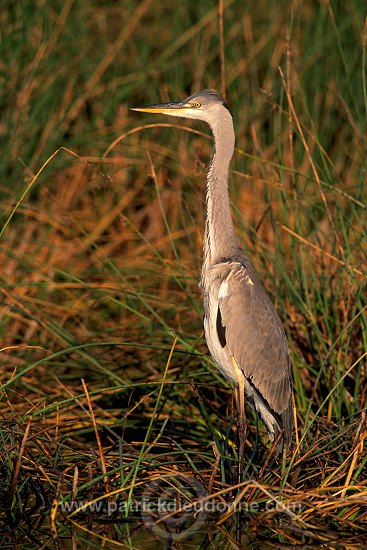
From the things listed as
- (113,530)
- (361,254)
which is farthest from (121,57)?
(113,530)

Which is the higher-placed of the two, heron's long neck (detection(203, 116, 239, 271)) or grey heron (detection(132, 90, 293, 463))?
heron's long neck (detection(203, 116, 239, 271))

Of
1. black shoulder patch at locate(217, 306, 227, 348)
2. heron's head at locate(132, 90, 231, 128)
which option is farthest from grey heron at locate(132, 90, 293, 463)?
heron's head at locate(132, 90, 231, 128)

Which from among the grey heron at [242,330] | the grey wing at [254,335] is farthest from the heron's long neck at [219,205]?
the grey wing at [254,335]

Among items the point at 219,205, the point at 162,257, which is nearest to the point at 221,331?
the point at 219,205

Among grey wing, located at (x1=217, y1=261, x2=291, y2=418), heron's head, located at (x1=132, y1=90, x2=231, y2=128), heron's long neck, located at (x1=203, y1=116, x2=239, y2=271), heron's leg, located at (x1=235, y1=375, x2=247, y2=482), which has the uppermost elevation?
heron's head, located at (x1=132, y1=90, x2=231, y2=128)

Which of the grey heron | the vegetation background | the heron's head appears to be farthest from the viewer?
the heron's head

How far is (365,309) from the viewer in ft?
15.8

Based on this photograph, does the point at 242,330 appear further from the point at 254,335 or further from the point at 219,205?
the point at 219,205

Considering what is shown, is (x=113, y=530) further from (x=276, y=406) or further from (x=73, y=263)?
(x=73, y=263)

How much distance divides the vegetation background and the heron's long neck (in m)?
0.09

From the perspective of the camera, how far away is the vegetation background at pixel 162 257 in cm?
402

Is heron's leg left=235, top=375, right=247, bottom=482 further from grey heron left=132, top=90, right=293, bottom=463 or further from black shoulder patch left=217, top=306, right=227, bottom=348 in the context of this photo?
black shoulder patch left=217, top=306, right=227, bottom=348

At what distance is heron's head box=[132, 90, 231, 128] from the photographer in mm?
4848

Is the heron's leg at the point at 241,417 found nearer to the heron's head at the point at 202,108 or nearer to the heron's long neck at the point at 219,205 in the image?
the heron's long neck at the point at 219,205
